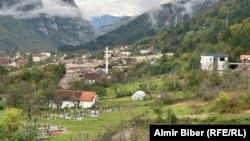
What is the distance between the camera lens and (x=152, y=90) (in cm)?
4653

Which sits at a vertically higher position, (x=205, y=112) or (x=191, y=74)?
(x=191, y=74)

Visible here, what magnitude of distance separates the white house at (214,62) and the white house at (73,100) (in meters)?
13.2

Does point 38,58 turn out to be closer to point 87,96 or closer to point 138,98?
point 87,96

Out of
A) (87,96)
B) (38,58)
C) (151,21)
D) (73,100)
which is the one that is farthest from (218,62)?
(151,21)

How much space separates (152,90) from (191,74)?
607cm

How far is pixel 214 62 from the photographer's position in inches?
1866

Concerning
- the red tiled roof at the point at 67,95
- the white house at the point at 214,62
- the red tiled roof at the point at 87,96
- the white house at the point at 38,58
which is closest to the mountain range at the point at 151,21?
the white house at the point at 38,58

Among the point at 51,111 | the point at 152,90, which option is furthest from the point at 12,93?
the point at 152,90

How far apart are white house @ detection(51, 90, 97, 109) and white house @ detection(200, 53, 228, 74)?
43.4 ft

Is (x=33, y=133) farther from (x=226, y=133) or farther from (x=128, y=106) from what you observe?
(x=226, y=133)

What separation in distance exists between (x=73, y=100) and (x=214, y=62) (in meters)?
16.4

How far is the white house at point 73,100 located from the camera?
44.1 meters

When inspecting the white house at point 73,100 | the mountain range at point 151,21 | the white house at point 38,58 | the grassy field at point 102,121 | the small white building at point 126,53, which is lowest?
the grassy field at point 102,121

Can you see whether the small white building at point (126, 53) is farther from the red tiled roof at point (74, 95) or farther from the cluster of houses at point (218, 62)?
the red tiled roof at point (74, 95)
